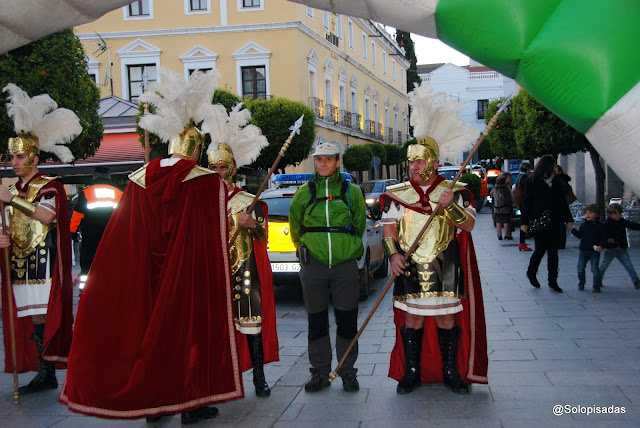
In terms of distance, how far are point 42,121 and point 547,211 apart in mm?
7118

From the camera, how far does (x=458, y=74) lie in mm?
72812

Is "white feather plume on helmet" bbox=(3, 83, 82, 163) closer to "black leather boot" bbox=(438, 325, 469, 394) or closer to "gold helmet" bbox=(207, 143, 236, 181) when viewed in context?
"gold helmet" bbox=(207, 143, 236, 181)

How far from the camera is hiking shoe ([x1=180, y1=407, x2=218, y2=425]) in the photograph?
4859 millimetres

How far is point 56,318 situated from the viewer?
18.4 feet

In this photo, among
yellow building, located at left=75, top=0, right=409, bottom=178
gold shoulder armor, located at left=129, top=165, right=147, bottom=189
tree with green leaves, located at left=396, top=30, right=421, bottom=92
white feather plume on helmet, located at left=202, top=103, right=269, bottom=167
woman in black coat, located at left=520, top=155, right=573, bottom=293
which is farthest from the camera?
tree with green leaves, located at left=396, top=30, right=421, bottom=92

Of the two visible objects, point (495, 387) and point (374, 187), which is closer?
point (495, 387)

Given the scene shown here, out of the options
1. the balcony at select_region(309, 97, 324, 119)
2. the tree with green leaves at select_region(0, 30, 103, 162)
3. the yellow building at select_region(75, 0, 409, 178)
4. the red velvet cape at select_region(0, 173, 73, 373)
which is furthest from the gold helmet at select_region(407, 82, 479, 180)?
the balcony at select_region(309, 97, 324, 119)

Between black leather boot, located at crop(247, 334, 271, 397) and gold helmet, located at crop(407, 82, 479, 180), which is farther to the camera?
black leather boot, located at crop(247, 334, 271, 397)

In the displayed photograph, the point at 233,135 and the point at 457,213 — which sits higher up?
the point at 233,135

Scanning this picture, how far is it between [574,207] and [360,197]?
1546cm

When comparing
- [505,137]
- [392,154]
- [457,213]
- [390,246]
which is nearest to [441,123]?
[457,213]

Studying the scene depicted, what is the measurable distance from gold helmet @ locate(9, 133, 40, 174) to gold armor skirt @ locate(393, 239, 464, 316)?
126 inches

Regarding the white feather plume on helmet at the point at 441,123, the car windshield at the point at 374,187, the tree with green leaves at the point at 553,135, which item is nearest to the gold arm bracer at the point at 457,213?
the white feather plume on helmet at the point at 441,123

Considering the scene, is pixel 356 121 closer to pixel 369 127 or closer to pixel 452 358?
pixel 369 127
